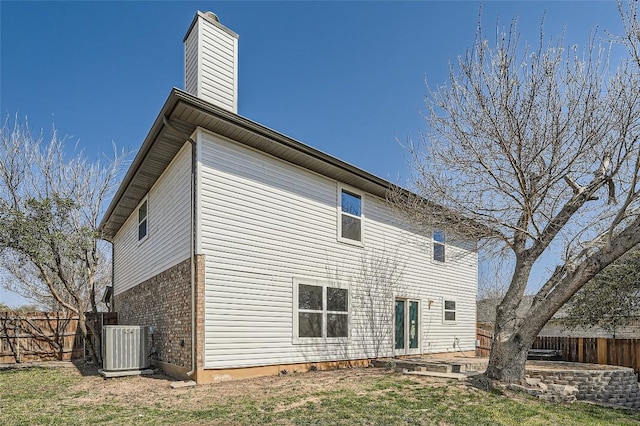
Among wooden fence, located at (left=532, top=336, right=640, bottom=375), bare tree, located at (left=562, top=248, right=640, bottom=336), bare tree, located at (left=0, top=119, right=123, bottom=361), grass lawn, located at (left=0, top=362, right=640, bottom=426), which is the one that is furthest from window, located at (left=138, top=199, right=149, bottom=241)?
wooden fence, located at (left=532, top=336, right=640, bottom=375)

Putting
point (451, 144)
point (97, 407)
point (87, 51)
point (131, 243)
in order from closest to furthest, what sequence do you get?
point (97, 407)
point (451, 144)
point (87, 51)
point (131, 243)

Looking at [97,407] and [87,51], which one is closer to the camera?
[97,407]

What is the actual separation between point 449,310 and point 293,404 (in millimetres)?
9837

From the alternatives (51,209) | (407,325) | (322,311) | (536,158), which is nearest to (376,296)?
(407,325)

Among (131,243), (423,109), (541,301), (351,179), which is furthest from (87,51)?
(541,301)

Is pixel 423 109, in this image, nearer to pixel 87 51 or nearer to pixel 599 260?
pixel 599 260

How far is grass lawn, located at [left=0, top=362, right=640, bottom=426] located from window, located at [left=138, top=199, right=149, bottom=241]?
4629 mm

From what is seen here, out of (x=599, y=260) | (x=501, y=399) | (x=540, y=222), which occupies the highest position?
(x=540, y=222)

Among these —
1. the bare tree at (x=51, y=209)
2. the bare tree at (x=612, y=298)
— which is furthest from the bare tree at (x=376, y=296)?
the bare tree at (x=51, y=209)

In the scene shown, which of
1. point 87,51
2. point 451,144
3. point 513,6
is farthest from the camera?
point 87,51

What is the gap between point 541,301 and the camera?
826 cm

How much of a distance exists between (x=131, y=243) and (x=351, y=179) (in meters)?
7.87

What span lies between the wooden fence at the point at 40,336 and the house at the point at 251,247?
3840 mm

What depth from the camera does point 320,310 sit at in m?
10.6
